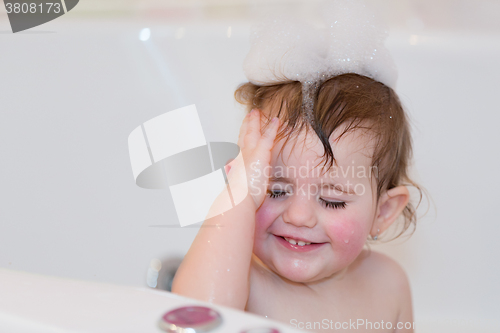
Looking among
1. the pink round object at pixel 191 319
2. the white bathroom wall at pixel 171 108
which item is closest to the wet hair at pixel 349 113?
the white bathroom wall at pixel 171 108

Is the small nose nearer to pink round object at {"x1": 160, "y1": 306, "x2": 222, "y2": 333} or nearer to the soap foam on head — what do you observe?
the soap foam on head

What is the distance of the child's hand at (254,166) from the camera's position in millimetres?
815

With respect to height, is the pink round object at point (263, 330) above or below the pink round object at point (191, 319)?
below

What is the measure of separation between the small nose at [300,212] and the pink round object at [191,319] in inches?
17.0

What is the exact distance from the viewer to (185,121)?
1.31 meters

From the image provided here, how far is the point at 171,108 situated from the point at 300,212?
639 millimetres

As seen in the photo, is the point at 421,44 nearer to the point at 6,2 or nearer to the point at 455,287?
the point at 455,287

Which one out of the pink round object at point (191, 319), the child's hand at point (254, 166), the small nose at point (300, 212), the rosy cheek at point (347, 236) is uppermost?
the child's hand at point (254, 166)

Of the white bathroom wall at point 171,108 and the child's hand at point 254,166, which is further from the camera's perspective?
the white bathroom wall at point 171,108

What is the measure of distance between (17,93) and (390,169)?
0.89 m

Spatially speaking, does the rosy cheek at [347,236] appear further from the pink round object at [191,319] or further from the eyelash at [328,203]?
the pink round object at [191,319]

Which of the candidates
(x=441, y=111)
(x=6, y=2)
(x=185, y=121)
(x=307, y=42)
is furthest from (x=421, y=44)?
(x=6, y=2)

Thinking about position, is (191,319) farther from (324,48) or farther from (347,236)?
(324,48)

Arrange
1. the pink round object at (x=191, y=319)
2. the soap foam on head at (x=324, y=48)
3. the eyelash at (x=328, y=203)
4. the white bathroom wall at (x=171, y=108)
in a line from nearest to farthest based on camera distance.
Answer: the pink round object at (x=191, y=319)
the eyelash at (x=328, y=203)
the soap foam on head at (x=324, y=48)
the white bathroom wall at (x=171, y=108)
